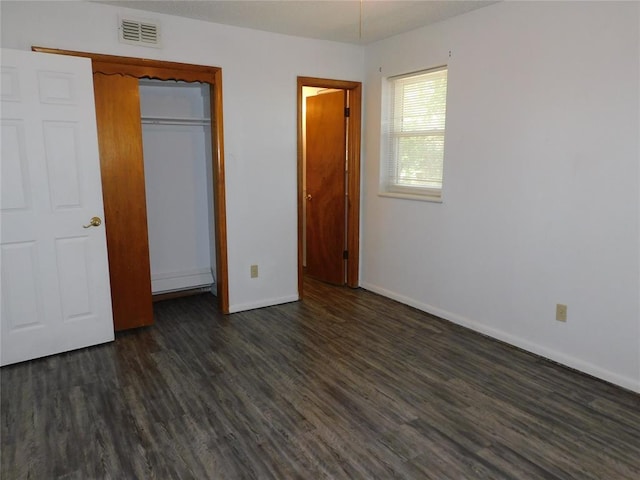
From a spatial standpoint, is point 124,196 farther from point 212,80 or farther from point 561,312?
point 561,312

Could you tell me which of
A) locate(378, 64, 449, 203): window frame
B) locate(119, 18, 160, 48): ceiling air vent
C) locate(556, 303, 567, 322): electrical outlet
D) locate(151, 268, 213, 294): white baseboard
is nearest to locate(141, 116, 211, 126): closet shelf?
locate(119, 18, 160, 48): ceiling air vent

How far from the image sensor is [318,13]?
11.3ft

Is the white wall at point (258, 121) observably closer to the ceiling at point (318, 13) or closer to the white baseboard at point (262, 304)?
the white baseboard at point (262, 304)

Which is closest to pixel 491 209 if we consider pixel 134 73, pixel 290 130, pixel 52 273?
pixel 290 130

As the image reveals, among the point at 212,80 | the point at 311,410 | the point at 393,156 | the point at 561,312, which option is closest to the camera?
the point at 311,410

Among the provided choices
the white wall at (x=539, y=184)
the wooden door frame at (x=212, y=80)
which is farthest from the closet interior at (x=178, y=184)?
the white wall at (x=539, y=184)

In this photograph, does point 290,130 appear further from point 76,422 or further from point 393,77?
point 76,422

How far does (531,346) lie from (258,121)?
9.20 ft

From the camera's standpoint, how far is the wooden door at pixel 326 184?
4777mm

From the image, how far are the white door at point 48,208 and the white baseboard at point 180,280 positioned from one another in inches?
41.8

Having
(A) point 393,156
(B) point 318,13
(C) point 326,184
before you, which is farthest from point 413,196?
(B) point 318,13

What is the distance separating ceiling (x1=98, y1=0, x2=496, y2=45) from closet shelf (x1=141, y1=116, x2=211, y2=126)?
0.93 meters

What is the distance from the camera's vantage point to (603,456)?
215 cm

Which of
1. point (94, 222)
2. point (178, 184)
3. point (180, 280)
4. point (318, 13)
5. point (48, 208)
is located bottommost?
point (180, 280)
